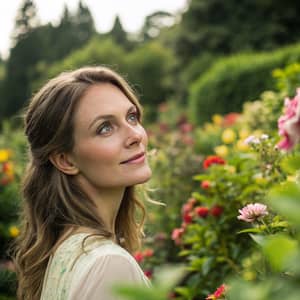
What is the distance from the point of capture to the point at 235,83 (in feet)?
36.1

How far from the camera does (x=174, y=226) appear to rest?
4465 millimetres

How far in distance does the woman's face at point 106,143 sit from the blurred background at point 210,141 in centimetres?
42

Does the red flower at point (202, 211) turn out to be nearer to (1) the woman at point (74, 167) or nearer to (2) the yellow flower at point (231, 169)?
(2) the yellow flower at point (231, 169)

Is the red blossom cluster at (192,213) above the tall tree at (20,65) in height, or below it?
above

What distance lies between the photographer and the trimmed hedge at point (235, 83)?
10305 mm

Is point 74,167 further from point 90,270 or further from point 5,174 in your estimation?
point 5,174

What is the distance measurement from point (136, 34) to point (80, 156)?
52321 mm

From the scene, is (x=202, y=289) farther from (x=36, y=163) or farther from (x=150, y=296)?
(x=150, y=296)

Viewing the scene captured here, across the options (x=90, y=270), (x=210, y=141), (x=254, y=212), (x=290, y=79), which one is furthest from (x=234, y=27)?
(x=90, y=270)

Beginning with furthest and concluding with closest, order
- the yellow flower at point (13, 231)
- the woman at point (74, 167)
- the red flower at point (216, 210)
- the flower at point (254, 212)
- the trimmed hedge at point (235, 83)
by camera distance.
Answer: the trimmed hedge at point (235, 83) < the yellow flower at point (13, 231) < the red flower at point (216, 210) < the woman at point (74, 167) < the flower at point (254, 212)

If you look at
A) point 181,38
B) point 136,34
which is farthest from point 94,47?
point 136,34

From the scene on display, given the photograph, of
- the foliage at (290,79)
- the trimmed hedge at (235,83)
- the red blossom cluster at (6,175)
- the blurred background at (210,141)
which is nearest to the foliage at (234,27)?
the blurred background at (210,141)

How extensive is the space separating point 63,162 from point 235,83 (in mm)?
9473

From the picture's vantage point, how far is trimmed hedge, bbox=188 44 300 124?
1030 cm
